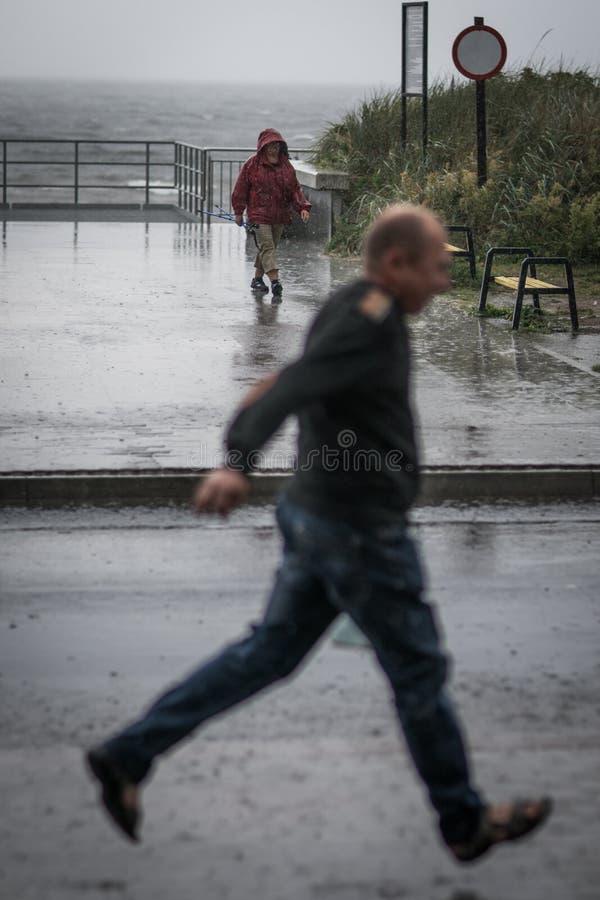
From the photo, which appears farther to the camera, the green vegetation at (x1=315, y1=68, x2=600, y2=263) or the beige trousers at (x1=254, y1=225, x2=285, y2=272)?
the green vegetation at (x1=315, y1=68, x2=600, y2=263)

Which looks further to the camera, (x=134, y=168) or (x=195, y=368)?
(x=134, y=168)

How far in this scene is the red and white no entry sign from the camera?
16.6 m

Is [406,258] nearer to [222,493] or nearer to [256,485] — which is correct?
[222,493]

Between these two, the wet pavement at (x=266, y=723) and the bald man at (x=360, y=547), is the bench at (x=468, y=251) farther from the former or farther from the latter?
the bald man at (x=360, y=547)

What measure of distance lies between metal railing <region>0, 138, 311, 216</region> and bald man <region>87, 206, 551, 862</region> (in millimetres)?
17310

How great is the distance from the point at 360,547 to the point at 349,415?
1.09 feet

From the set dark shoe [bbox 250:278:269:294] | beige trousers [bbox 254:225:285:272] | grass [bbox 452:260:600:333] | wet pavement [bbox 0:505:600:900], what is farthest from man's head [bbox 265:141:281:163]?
wet pavement [bbox 0:505:600:900]

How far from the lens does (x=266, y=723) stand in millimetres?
4824

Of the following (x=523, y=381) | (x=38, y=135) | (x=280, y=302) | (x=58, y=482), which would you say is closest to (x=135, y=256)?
(x=280, y=302)

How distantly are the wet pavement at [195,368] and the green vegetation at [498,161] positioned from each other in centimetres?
162

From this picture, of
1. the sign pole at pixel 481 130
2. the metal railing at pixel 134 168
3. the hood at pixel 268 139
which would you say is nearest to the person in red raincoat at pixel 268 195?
the hood at pixel 268 139

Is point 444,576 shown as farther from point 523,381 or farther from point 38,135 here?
point 38,135

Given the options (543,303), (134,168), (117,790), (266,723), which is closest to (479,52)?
(543,303)

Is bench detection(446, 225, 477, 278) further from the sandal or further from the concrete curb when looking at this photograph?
the sandal
